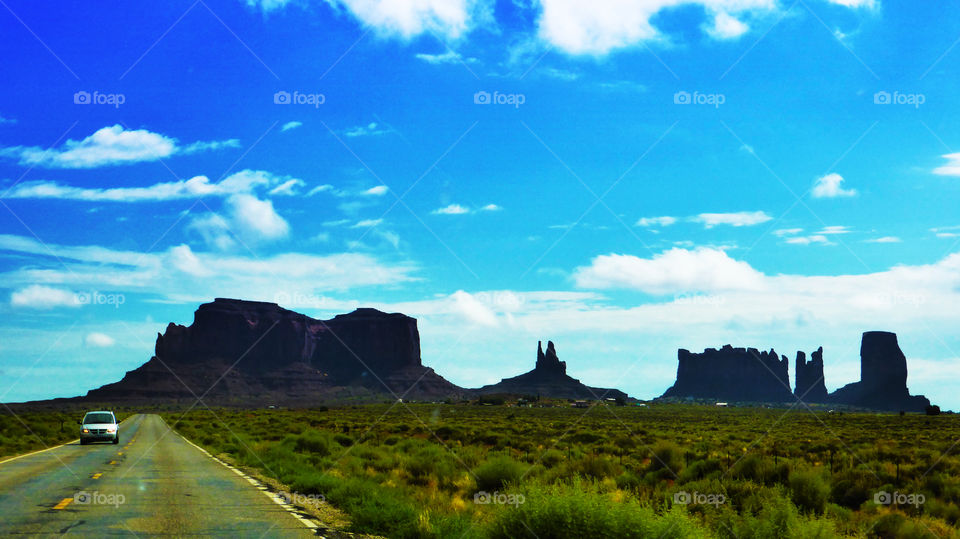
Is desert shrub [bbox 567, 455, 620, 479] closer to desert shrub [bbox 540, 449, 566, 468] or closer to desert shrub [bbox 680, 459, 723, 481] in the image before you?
desert shrub [bbox 680, 459, 723, 481]

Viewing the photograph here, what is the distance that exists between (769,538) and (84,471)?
60.4 feet

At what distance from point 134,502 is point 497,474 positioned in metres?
8.35

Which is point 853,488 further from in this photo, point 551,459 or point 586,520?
point 586,520

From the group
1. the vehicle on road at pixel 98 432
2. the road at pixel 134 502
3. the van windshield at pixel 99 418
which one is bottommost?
the road at pixel 134 502

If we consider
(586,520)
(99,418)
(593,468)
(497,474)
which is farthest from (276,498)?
(99,418)

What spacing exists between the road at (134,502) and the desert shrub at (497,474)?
18.1 feet

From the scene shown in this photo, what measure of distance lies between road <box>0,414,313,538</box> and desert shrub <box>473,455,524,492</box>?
5.52 m

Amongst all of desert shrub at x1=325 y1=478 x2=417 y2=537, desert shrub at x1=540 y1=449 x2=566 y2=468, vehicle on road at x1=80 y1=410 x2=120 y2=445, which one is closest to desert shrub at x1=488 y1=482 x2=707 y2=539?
desert shrub at x1=325 y1=478 x2=417 y2=537

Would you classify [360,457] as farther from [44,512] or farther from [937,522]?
[937,522]

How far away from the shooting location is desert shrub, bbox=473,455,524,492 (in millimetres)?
19406

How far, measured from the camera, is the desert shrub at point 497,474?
63.7ft

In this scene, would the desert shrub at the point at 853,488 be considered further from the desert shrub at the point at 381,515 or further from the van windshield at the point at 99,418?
the van windshield at the point at 99,418

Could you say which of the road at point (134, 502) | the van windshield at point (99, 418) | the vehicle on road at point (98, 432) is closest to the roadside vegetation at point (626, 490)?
the road at point (134, 502)

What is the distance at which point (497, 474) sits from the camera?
19.5 metres
